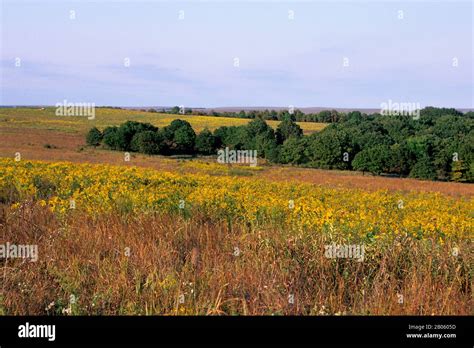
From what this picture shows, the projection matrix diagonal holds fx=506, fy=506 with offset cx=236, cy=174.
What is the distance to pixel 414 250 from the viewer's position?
4512 millimetres

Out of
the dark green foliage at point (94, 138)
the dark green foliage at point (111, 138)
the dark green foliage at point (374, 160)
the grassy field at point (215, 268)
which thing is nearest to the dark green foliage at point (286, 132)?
the dark green foliage at point (374, 160)

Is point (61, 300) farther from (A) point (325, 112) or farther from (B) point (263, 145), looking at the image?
(A) point (325, 112)

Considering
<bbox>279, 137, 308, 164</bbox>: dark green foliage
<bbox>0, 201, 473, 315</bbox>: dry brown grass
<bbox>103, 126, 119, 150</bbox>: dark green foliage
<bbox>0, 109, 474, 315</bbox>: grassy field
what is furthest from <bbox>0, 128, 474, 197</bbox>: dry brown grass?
<bbox>0, 201, 473, 315</bbox>: dry brown grass

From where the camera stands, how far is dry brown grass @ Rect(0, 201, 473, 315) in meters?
→ 3.49

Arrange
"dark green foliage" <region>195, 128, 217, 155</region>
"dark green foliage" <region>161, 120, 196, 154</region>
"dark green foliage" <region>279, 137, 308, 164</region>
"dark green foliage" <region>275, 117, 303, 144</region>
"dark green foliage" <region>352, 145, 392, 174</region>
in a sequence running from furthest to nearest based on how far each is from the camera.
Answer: "dark green foliage" <region>275, 117, 303, 144</region> → "dark green foliage" <region>279, 137, 308, 164</region> → "dark green foliage" <region>352, 145, 392, 174</region> → "dark green foliage" <region>195, 128, 217, 155</region> → "dark green foliage" <region>161, 120, 196, 154</region>

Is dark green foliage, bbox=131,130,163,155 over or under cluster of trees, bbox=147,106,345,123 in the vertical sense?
under

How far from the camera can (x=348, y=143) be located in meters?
68.1

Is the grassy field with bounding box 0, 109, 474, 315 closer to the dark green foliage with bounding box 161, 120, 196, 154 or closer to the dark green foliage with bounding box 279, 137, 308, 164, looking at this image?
the dark green foliage with bounding box 161, 120, 196, 154

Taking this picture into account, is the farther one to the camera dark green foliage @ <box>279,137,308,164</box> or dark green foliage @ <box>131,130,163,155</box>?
dark green foliage @ <box>279,137,308,164</box>

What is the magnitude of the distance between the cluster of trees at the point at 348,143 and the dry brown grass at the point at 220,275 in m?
39.6

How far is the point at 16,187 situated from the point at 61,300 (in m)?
6.05

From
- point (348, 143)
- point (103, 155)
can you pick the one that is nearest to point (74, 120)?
point (103, 155)

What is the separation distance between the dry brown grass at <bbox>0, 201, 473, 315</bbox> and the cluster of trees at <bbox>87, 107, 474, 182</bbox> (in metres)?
39.6

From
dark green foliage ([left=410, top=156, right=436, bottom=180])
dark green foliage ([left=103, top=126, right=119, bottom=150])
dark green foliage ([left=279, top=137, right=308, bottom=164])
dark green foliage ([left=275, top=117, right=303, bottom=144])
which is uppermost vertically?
dark green foliage ([left=275, top=117, right=303, bottom=144])
